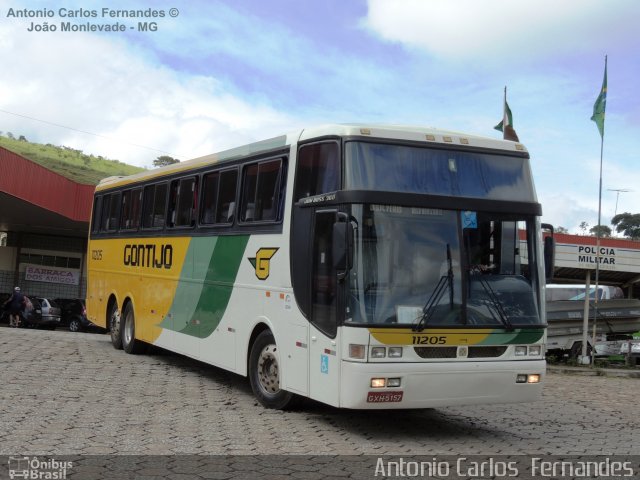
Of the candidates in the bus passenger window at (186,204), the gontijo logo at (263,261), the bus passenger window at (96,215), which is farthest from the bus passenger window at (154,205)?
the gontijo logo at (263,261)

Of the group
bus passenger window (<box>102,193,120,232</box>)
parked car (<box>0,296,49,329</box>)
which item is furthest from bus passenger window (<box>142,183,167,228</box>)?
parked car (<box>0,296,49,329</box>)

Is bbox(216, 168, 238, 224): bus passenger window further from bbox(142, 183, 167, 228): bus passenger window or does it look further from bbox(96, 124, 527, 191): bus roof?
bbox(142, 183, 167, 228): bus passenger window

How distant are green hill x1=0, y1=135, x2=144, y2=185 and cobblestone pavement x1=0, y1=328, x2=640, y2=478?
3451 inches

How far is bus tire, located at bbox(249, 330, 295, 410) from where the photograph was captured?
9.10m

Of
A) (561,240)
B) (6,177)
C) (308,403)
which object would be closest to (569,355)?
(561,240)

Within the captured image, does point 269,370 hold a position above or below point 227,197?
below

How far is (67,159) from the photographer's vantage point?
11188cm

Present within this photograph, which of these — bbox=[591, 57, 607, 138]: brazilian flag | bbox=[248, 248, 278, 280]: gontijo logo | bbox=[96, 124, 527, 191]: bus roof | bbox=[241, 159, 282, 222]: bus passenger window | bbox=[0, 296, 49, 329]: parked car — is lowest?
bbox=[0, 296, 49, 329]: parked car

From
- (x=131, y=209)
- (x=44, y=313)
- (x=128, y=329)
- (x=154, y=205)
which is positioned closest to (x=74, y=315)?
(x=44, y=313)

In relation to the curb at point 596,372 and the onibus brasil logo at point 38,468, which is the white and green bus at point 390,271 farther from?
the curb at point 596,372

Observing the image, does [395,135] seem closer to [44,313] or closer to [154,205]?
[154,205]

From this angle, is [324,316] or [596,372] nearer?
[324,316]

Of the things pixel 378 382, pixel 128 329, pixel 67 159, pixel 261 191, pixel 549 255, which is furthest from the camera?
pixel 67 159

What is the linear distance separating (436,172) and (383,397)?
2.49m
